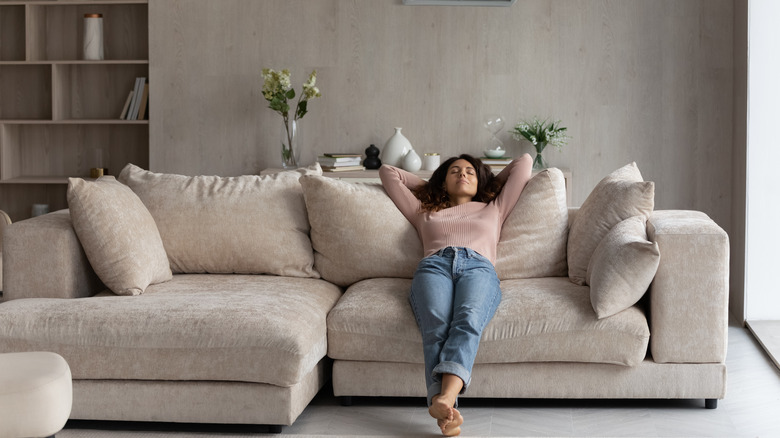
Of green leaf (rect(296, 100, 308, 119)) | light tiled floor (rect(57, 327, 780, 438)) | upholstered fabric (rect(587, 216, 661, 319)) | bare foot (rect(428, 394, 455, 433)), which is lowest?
light tiled floor (rect(57, 327, 780, 438))

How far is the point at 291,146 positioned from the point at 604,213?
2375mm

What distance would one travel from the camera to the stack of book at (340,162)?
541cm

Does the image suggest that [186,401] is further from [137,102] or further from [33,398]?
[137,102]

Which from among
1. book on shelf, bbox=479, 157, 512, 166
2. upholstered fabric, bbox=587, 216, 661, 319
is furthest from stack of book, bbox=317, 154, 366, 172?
upholstered fabric, bbox=587, 216, 661, 319

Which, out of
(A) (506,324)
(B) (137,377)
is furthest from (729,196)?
(B) (137,377)

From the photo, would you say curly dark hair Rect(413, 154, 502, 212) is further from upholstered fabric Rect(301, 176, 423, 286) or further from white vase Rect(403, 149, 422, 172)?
white vase Rect(403, 149, 422, 172)

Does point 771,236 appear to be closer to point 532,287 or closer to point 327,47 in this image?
point 532,287

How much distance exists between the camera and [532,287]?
3518 mm

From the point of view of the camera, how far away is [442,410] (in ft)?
9.60

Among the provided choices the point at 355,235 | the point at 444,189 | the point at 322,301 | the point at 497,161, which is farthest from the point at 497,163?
the point at 322,301

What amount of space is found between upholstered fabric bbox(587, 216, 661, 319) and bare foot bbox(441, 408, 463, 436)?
2.00ft

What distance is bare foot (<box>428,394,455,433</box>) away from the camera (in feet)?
9.59

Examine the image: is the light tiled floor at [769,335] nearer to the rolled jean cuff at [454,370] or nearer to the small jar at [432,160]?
the rolled jean cuff at [454,370]

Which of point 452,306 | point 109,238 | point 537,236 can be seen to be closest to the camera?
point 452,306
